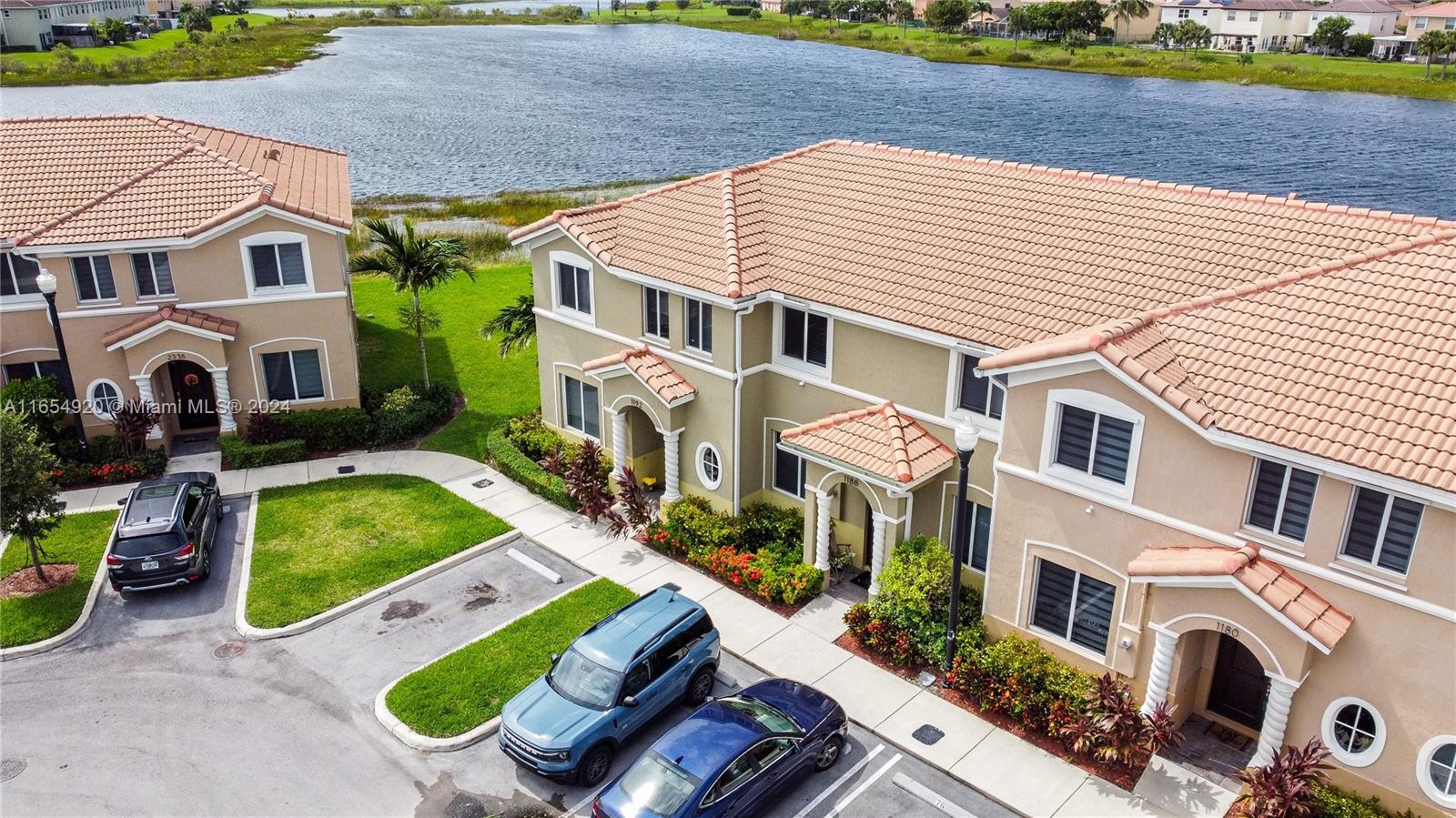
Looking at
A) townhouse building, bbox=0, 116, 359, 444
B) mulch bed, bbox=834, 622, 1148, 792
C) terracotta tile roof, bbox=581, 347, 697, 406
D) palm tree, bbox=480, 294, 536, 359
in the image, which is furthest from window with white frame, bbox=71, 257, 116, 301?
mulch bed, bbox=834, 622, 1148, 792

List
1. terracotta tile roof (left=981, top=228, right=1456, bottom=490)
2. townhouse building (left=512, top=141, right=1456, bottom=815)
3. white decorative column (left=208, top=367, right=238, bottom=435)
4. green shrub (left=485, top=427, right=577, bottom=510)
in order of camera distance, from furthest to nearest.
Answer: white decorative column (left=208, top=367, right=238, bottom=435) → green shrub (left=485, top=427, right=577, bottom=510) → townhouse building (left=512, top=141, right=1456, bottom=815) → terracotta tile roof (left=981, top=228, right=1456, bottom=490)

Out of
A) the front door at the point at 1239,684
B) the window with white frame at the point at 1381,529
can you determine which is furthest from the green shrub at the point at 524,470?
the window with white frame at the point at 1381,529

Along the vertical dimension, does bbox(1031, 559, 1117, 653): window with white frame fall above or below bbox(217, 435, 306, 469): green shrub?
above

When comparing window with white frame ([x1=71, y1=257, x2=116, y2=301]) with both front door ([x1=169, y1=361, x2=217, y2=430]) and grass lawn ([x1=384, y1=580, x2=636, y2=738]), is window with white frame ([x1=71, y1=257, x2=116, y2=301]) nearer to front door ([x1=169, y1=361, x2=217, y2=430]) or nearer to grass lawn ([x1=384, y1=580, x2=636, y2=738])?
front door ([x1=169, y1=361, x2=217, y2=430])

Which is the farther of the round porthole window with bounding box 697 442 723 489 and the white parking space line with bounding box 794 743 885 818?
the round porthole window with bounding box 697 442 723 489

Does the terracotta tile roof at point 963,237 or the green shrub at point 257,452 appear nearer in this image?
the terracotta tile roof at point 963,237

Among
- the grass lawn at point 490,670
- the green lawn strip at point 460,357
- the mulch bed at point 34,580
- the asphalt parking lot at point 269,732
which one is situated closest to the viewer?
the asphalt parking lot at point 269,732

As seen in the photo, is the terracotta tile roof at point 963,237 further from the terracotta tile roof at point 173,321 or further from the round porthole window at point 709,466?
the terracotta tile roof at point 173,321
